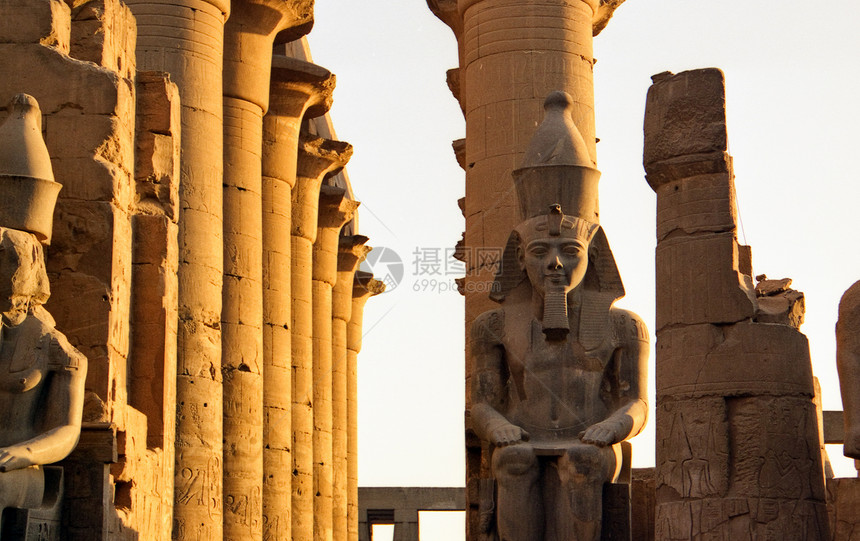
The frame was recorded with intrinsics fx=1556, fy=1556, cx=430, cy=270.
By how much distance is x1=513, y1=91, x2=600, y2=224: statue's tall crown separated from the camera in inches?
408

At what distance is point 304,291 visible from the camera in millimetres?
23906

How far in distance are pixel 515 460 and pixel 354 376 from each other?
72.2 feet

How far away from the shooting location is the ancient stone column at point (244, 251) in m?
17.7

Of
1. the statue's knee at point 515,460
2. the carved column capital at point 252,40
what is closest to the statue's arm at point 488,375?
the statue's knee at point 515,460

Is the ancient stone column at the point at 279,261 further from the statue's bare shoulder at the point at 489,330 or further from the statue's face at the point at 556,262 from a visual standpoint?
the statue's face at the point at 556,262

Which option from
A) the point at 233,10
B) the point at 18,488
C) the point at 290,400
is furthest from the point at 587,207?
the point at 290,400

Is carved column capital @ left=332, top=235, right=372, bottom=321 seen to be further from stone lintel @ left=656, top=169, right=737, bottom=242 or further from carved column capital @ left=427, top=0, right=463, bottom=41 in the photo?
stone lintel @ left=656, top=169, right=737, bottom=242

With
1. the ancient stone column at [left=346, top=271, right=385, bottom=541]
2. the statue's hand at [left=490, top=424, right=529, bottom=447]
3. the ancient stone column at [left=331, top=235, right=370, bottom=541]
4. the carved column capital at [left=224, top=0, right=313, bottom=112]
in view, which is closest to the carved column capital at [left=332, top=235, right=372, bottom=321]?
the ancient stone column at [left=331, top=235, right=370, bottom=541]

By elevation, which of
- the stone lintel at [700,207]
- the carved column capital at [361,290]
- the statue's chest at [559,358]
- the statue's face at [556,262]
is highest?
the carved column capital at [361,290]

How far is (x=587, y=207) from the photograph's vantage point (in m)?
10.5

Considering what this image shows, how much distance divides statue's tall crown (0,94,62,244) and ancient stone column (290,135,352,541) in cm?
1383

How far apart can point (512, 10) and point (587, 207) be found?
536 centimetres

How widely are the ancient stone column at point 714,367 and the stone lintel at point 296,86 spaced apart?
10.6m

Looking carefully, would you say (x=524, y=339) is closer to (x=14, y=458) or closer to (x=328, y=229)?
(x=14, y=458)
